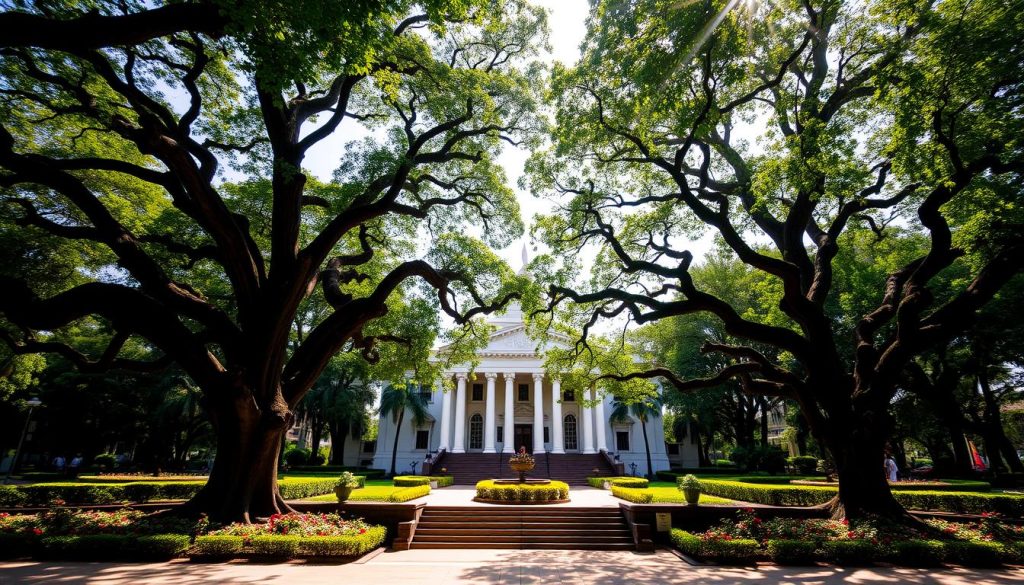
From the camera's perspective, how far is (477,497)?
14844 mm

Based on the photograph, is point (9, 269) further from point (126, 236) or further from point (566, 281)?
point (566, 281)

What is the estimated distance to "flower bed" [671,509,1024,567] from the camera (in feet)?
26.8

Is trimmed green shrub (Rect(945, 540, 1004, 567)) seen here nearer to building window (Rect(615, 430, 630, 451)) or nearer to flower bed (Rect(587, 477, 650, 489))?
flower bed (Rect(587, 477, 650, 489))

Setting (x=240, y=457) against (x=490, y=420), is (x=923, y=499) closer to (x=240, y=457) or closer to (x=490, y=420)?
(x=240, y=457)

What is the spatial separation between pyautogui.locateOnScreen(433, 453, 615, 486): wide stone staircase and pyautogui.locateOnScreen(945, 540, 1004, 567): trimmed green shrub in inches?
783

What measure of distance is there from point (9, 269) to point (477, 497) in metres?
15.8

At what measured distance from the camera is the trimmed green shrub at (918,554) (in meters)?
8.15

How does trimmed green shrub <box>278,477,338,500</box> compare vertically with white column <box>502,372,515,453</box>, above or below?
below

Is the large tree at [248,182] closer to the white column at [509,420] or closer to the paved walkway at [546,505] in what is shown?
the paved walkway at [546,505]

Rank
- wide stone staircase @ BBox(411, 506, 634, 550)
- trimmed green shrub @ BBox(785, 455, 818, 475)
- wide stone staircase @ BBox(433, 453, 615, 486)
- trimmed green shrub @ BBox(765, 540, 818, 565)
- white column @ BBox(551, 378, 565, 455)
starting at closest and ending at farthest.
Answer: trimmed green shrub @ BBox(765, 540, 818, 565)
wide stone staircase @ BBox(411, 506, 634, 550)
wide stone staircase @ BBox(433, 453, 615, 486)
trimmed green shrub @ BBox(785, 455, 818, 475)
white column @ BBox(551, 378, 565, 455)

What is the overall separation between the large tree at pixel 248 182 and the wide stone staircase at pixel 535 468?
16.0m

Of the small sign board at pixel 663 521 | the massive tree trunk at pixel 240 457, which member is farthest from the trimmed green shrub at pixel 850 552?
the massive tree trunk at pixel 240 457

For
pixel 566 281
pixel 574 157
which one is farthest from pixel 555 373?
pixel 574 157

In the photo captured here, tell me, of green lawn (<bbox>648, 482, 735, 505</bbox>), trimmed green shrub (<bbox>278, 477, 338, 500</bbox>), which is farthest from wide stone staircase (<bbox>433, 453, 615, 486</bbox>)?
trimmed green shrub (<bbox>278, 477, 338, 500</bbox>)
